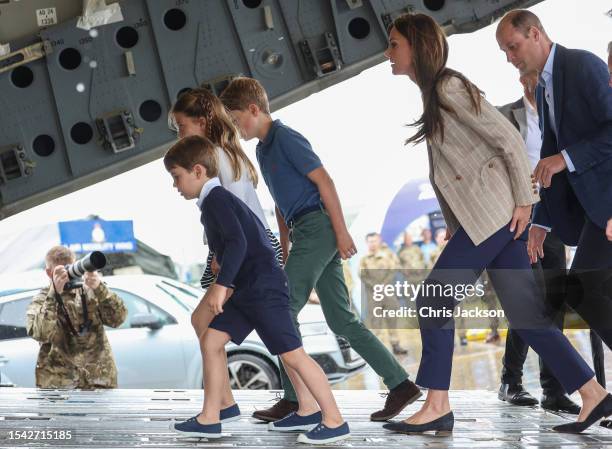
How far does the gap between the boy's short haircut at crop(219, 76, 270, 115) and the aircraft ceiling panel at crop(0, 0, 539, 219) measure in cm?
229

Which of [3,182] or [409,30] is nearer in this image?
[409,30]

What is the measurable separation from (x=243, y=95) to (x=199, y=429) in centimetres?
133

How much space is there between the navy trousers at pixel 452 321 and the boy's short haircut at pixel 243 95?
3.36 feet

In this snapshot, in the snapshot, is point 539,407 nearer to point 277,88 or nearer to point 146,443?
point 146,443

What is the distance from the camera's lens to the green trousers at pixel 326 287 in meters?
3.41

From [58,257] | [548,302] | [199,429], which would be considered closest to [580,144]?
[548,302]

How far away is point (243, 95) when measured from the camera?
356 centimetres

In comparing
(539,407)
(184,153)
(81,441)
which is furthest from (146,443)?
(539,407)

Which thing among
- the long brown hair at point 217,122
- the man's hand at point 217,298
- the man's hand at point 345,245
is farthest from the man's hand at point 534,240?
the man's hand at point 217,298

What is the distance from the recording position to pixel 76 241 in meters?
11.5

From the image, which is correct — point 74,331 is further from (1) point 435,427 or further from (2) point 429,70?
(2) point 429,70

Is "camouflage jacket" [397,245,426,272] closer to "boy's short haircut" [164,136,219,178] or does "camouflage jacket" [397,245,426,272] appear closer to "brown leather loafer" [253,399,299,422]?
"brown leather loafer" [253,399,299,422]

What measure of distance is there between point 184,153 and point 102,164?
290 centimetres

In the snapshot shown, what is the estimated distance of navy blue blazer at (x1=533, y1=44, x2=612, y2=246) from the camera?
298cm
